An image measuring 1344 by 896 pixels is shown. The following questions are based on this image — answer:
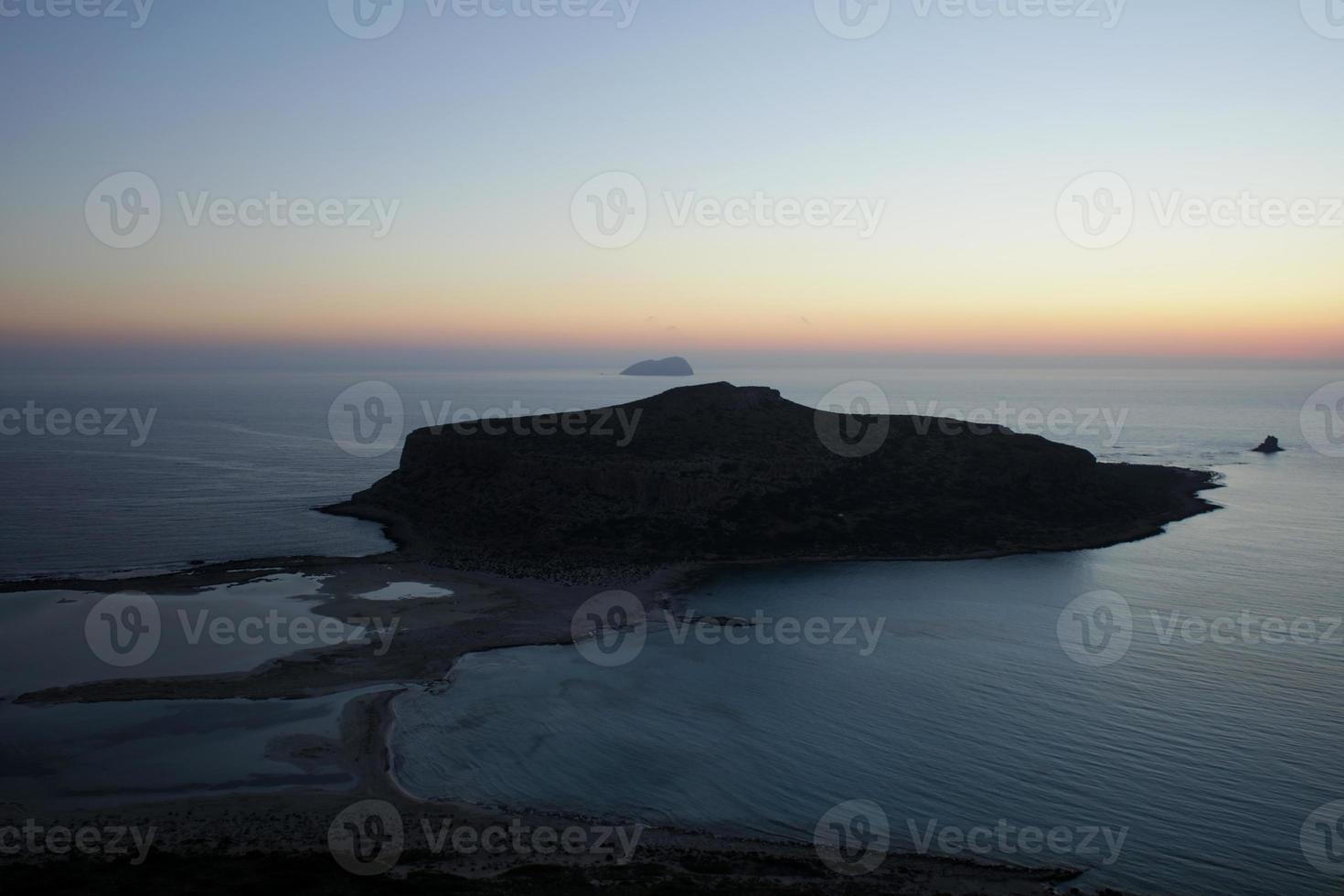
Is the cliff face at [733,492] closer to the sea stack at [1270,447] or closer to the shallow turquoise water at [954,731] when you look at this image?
the shallow turquoise water at [954,731]

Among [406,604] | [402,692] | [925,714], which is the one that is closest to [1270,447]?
A: [925,714]

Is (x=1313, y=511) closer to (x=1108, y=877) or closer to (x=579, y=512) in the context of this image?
(x=579, y=512)

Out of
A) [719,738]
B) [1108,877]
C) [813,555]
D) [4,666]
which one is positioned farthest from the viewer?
[813,555]

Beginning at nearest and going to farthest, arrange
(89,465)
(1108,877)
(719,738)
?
(1108,877)
(719,738)
(89,465)

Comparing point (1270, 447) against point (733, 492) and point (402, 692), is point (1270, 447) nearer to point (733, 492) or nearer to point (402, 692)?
point (733, 492)

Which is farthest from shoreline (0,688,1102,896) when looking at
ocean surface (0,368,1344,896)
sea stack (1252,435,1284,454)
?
sea stack (1252,435,1284,454)

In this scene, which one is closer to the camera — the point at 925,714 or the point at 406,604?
the point at 925,714

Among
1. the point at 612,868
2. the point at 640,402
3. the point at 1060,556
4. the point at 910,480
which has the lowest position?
the point at 612,868

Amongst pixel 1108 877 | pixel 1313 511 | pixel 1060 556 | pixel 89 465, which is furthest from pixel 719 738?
pixel 89 465
